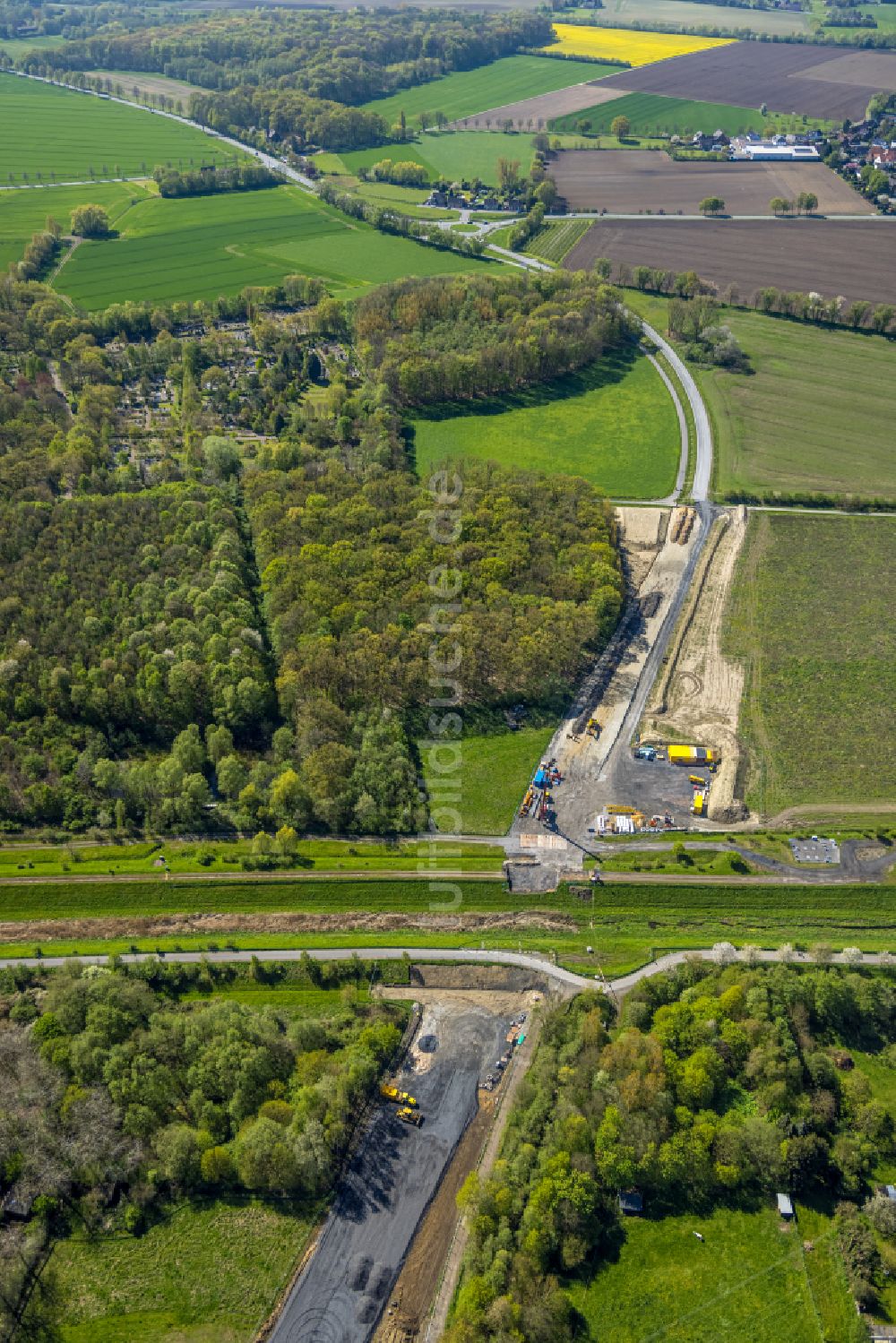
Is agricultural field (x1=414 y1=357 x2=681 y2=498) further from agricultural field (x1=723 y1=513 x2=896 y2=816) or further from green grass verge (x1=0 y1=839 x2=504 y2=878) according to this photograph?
green grass verge (x1=0 y1=839 x2=504 y2=878)

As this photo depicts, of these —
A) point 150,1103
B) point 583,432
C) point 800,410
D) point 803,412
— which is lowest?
point 150,1103

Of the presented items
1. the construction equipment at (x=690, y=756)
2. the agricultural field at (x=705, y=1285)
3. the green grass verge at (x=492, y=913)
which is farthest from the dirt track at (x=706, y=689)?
the agricultural field at (x=705, y=1285)

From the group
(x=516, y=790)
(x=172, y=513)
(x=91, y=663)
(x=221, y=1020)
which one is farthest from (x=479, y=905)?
(x=172, y=513)

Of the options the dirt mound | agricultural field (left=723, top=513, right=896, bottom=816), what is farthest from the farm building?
agricultural field (left=723, top=513, right=896, bottom=816)

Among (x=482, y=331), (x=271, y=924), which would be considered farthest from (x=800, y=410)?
(x=271, y=924)

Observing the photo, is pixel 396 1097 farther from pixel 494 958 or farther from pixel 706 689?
pixel 706 689

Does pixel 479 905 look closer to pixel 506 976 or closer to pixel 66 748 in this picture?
pixel 506 976

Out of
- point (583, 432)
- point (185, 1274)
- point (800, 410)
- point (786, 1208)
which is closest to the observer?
point (185, 1274)

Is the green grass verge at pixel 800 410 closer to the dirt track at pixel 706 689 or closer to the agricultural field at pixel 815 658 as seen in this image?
the agricultural field at pixel 815 658
